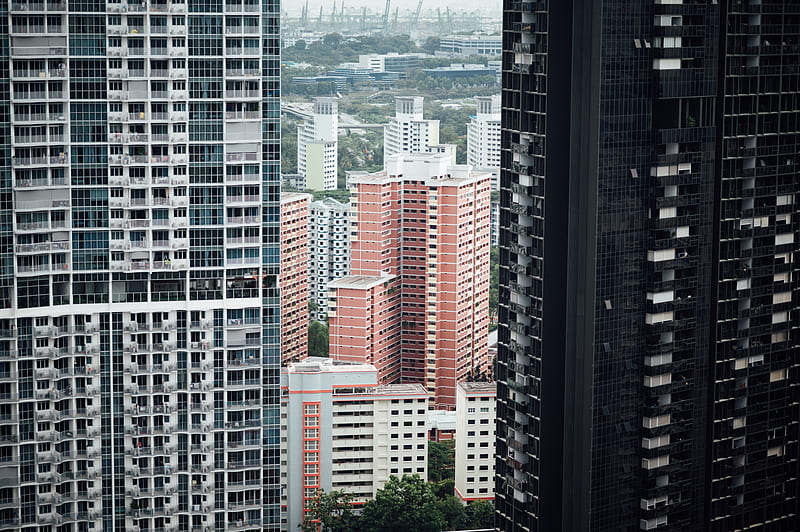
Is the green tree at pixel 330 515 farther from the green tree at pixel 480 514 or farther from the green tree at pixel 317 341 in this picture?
the green tree at pixel 317 341

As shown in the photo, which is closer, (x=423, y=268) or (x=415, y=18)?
(x=423, y=268)

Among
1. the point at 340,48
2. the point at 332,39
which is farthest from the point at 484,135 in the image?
the point at 332,39

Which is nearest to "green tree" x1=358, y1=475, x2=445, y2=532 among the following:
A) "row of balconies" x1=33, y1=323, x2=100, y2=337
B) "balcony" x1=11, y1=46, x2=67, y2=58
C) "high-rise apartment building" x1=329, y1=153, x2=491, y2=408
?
"high-rise apartment building" x1=329, y1=153, x2=491, y2=408

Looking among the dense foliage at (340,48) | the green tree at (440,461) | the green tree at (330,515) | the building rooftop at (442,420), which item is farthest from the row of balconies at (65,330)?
the dense foliage at (340,48)

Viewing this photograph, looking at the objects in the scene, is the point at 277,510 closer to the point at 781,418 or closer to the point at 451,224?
the point at 781,418

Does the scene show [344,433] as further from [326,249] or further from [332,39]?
[332,39]

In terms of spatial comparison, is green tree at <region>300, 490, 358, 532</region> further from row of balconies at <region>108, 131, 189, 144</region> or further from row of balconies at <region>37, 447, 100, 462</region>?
row of balconies at <region>108, 131, 189, 144</region>
